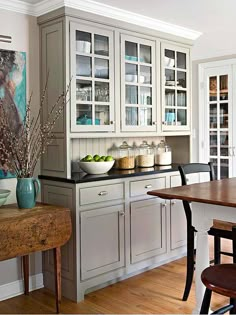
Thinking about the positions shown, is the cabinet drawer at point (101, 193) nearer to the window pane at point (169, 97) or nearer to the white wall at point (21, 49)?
the white wall at point (21, 49)

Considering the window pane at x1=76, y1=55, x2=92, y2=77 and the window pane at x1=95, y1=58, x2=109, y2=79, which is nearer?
the window pane at x1=76, y1=55, x2=92, y2=77

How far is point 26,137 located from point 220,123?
10.3ft

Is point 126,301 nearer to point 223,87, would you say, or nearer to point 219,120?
point 219,120

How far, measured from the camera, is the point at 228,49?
17.0 ft

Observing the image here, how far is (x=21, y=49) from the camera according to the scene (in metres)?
3.32

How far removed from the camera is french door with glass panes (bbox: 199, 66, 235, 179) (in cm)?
535

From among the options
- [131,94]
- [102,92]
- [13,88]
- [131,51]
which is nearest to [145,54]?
[131,51]

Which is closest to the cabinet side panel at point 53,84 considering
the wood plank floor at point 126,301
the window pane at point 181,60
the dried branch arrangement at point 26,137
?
the dried branch arrangement at point 26,137

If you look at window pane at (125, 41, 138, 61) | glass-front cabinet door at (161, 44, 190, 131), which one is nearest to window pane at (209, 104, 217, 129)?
glass-front cabinet door at (161, 44, 190, 131)

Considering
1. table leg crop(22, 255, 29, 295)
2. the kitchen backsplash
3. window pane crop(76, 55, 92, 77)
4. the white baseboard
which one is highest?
window pane crop(76, 55, 92, 77)

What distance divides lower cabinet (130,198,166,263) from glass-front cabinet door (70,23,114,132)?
31.2 inches

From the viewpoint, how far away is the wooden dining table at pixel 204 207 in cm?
234

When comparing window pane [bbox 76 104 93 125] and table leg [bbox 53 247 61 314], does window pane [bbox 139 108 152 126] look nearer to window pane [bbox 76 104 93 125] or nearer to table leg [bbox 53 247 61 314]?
window pane [bbox 76 104 93 125]

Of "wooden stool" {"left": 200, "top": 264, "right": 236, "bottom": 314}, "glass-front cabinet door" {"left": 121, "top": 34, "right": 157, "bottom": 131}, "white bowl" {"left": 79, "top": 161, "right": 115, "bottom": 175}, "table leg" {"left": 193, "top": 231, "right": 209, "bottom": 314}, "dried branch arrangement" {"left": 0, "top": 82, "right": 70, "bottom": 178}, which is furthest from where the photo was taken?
"glass-front cabinet door" {"left": 121, "top": 34, "right": 157, "bottom": 131}
